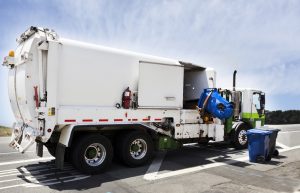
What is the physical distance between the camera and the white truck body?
23.0 feet

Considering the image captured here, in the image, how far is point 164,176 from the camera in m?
7.23

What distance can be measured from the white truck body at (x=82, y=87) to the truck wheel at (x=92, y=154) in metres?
0.35

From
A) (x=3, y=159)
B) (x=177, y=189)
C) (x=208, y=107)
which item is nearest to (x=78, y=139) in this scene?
(x=177, y=189)

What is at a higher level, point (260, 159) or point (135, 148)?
point (135, 148)

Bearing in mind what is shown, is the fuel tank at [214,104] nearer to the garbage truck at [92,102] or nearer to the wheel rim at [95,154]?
the garbage truck at [92,102]

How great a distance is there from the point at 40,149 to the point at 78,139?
38.8 inches

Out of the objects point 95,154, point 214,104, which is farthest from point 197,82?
point 95,154

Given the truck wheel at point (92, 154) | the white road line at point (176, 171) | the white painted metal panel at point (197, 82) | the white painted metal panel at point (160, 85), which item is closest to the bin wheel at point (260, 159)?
the white road line at point (176, 171)

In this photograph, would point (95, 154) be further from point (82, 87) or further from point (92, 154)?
point (82, 87)

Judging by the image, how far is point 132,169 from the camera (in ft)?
25.9

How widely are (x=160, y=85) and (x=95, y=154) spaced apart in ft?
8.62

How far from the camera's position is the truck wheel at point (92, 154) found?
281 inches

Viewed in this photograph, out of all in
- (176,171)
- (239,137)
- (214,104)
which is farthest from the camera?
(239,137)

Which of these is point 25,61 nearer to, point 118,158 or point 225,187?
point 118,158
